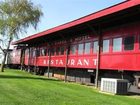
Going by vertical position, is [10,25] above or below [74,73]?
above

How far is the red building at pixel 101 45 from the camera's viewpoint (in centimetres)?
2127

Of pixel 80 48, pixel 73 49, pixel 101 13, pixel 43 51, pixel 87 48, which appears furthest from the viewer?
pixel 43 51

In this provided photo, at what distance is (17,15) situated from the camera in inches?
1887

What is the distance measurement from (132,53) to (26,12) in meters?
29.2

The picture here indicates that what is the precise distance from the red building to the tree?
11382 mm

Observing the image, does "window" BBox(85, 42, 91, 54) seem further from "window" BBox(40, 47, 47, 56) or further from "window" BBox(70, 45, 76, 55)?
"window" BBox(40, 47, 47, 56)

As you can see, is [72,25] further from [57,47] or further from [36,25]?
[36,25]

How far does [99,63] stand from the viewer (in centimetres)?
2530

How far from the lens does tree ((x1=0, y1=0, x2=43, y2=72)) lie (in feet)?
157

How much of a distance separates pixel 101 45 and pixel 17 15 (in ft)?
81.2

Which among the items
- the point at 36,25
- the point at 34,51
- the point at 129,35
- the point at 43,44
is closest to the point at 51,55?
the point at 43,44

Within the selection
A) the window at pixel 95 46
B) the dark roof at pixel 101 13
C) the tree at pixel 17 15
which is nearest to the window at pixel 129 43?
the dark roof at pixel 101 13

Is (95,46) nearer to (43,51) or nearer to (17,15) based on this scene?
(43,51)

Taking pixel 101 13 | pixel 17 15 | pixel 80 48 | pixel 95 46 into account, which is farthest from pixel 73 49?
pixel 17 15
